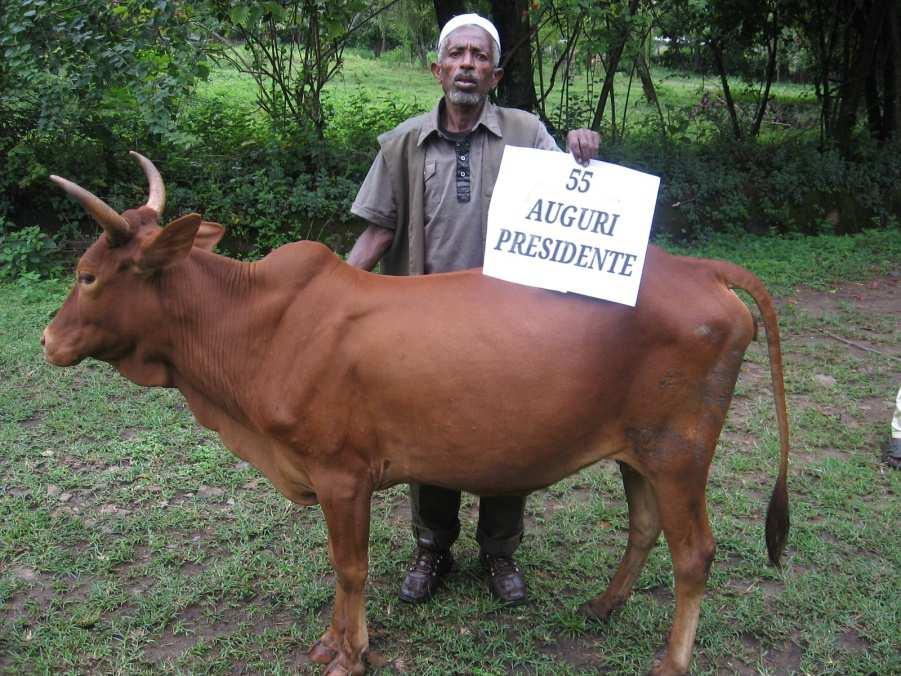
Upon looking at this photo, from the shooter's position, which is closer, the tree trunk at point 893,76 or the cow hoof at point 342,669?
the cow hoof at point 342,669

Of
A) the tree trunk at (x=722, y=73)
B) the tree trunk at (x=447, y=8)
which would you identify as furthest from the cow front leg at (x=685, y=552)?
the tree trunk at (x=722, y=73)

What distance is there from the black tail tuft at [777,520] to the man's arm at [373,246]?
182 cm

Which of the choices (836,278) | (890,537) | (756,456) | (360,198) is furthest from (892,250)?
(360,198)

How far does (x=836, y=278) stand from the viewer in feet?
28.4

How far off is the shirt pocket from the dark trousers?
4.37ft

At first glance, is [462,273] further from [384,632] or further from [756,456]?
[756,456]

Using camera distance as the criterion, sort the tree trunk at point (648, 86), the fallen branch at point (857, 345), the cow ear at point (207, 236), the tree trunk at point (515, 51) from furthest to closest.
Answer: the tree trunk at point (648, 86) < the tree trunk at point (515, 51) < the fallen branch at point (857, 345) < the cow ear at point (207, 236)

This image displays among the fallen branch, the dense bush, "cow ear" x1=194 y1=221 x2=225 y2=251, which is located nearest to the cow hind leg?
"cow ear" x1=194 y1=221 x2=225 y2=251

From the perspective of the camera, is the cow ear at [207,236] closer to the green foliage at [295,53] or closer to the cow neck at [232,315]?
the cow neck at [232,315]

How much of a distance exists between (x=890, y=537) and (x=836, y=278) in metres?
5.05

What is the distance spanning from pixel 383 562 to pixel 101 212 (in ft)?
7.06

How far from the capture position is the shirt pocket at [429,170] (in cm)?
346

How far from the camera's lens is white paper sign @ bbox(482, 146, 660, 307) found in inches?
116

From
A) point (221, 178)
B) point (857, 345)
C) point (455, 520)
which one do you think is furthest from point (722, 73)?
point (455, 520)
